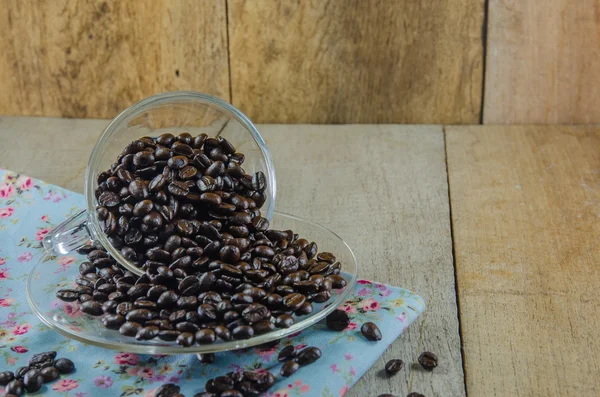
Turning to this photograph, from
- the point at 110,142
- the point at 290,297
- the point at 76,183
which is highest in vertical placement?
the point at 110,142

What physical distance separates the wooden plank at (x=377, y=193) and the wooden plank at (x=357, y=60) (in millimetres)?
67

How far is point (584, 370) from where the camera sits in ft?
3.63

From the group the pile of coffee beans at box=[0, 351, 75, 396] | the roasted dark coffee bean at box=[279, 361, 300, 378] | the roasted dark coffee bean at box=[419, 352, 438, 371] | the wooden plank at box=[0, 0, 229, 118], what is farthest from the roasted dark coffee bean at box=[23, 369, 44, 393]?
the wooden plank at box=[0, 0, 229, 118]

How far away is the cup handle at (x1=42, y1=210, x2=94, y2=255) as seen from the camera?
1.23 meters

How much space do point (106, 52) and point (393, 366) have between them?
1.53 meters

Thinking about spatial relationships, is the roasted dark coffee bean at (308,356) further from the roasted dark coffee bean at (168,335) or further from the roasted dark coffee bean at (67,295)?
the roasted dark coffee bean at (67,295)

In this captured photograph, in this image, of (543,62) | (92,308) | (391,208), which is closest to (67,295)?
(92,308)

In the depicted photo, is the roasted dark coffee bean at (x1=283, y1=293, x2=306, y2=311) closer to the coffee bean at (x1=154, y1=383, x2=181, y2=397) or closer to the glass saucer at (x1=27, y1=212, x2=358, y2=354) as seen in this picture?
the glass saucer at (x1=27, y1=212, x2=358, y2=354)

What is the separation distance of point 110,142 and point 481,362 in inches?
28.7

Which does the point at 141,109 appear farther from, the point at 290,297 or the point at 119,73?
the point at 119,73

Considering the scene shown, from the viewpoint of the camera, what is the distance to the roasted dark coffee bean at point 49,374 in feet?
3.39

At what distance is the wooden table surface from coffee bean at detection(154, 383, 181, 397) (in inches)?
9.9

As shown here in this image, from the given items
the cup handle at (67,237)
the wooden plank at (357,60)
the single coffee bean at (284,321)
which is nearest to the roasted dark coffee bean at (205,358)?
the single coffee bean at (284,321)

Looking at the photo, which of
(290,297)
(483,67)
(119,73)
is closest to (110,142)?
(290,297)
